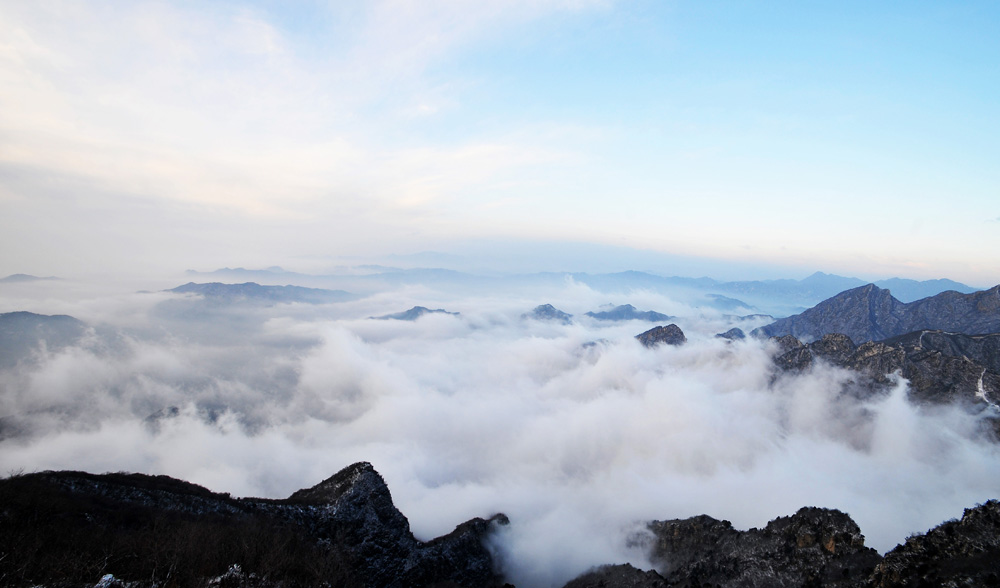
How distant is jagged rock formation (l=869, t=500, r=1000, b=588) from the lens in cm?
4028

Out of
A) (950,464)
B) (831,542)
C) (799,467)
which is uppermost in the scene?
(831,542)

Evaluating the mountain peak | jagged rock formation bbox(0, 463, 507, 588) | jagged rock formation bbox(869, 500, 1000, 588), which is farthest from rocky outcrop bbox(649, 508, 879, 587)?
the mountain peak

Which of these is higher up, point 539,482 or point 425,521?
point 425,521

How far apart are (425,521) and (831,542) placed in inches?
4220

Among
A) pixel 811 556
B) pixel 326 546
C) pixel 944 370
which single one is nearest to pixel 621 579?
pixel 811 556

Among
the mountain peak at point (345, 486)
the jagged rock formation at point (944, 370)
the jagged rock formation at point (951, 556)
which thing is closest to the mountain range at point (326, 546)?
the jagged rock formation at point (951, 556)

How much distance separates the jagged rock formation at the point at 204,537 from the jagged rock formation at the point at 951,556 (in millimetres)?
61313

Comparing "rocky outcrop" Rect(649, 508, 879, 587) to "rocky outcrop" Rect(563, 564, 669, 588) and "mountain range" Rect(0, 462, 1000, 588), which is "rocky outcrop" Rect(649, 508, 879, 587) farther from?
"rocky outcrop" Rect(563, 564, 669, 588)

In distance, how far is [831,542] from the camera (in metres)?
58.4

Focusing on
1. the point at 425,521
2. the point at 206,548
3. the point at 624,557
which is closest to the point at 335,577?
the point at 206,548

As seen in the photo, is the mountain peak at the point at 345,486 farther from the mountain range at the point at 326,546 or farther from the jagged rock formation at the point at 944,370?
the jagged rock formation at the point at 944,370

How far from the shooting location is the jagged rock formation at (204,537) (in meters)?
34.5

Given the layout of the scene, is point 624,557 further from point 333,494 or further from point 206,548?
point 206,548

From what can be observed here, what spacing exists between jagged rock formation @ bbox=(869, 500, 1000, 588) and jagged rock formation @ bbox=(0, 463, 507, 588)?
2414 inches
